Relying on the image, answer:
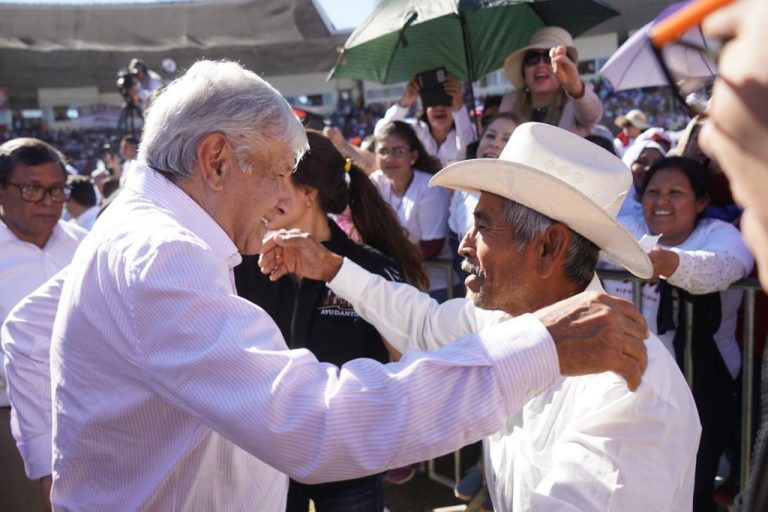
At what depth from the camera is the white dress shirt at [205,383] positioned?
4.09 ft

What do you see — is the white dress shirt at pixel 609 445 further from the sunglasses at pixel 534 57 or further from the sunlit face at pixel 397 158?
the sunlit face at pixel 397 158

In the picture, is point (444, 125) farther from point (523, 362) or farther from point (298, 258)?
point (523, 362)

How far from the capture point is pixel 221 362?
1.27 metres

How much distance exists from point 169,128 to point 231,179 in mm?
193

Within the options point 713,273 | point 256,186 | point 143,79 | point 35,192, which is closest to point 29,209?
point 35,192

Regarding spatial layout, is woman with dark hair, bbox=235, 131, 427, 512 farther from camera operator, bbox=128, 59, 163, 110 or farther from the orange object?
camera operator, bbox=128, 59, 163, 110

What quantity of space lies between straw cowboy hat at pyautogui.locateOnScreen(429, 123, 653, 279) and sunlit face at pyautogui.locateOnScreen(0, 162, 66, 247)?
2.43 metres

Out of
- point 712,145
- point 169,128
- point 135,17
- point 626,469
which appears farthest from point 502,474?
point 135,17

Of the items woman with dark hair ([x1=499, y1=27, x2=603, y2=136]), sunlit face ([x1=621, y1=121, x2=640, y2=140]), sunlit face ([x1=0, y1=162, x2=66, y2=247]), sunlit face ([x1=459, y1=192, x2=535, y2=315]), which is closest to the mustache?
sunlit face ([x1=459, y1=192, x2=535, y2=315])

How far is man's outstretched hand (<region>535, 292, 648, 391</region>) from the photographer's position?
4.24 feet

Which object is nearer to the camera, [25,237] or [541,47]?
[25,237]

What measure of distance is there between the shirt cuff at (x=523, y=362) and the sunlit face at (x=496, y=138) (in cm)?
288

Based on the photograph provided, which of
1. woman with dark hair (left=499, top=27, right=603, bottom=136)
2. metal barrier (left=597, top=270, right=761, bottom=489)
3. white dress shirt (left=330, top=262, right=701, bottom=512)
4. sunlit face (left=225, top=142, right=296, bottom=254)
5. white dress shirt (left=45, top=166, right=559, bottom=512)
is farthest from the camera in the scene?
woman with dark hair (left=499, top=27, right=603, bottom=136)

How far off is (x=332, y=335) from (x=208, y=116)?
1348 millimetres
